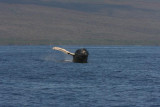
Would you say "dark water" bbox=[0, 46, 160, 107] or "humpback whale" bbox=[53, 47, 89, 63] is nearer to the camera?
"dark water" bbox=[0, 46, 160, 107]

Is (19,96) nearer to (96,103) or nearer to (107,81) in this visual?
(96,103)

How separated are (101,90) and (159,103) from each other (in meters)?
6.52

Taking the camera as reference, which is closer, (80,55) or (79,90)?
(79,90)

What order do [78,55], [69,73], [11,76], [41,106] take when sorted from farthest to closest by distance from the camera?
[78,55] → [69,73] → [11,76] → [41,106]

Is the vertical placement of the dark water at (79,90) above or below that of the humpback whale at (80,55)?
below

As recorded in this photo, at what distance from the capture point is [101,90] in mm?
37719

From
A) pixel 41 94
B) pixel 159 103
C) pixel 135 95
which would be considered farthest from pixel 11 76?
pixel 159 103

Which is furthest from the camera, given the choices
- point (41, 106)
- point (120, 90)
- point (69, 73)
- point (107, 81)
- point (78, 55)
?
point (78, 55)

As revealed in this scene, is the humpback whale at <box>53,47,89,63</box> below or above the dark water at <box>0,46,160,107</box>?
above

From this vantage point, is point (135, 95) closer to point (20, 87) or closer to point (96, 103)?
point (96, 103)

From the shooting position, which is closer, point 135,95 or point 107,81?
point 135,95

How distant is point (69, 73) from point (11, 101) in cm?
1899

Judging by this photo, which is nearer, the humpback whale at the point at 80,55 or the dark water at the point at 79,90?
the dark water at the point at 79,90

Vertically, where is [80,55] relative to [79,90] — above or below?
above
